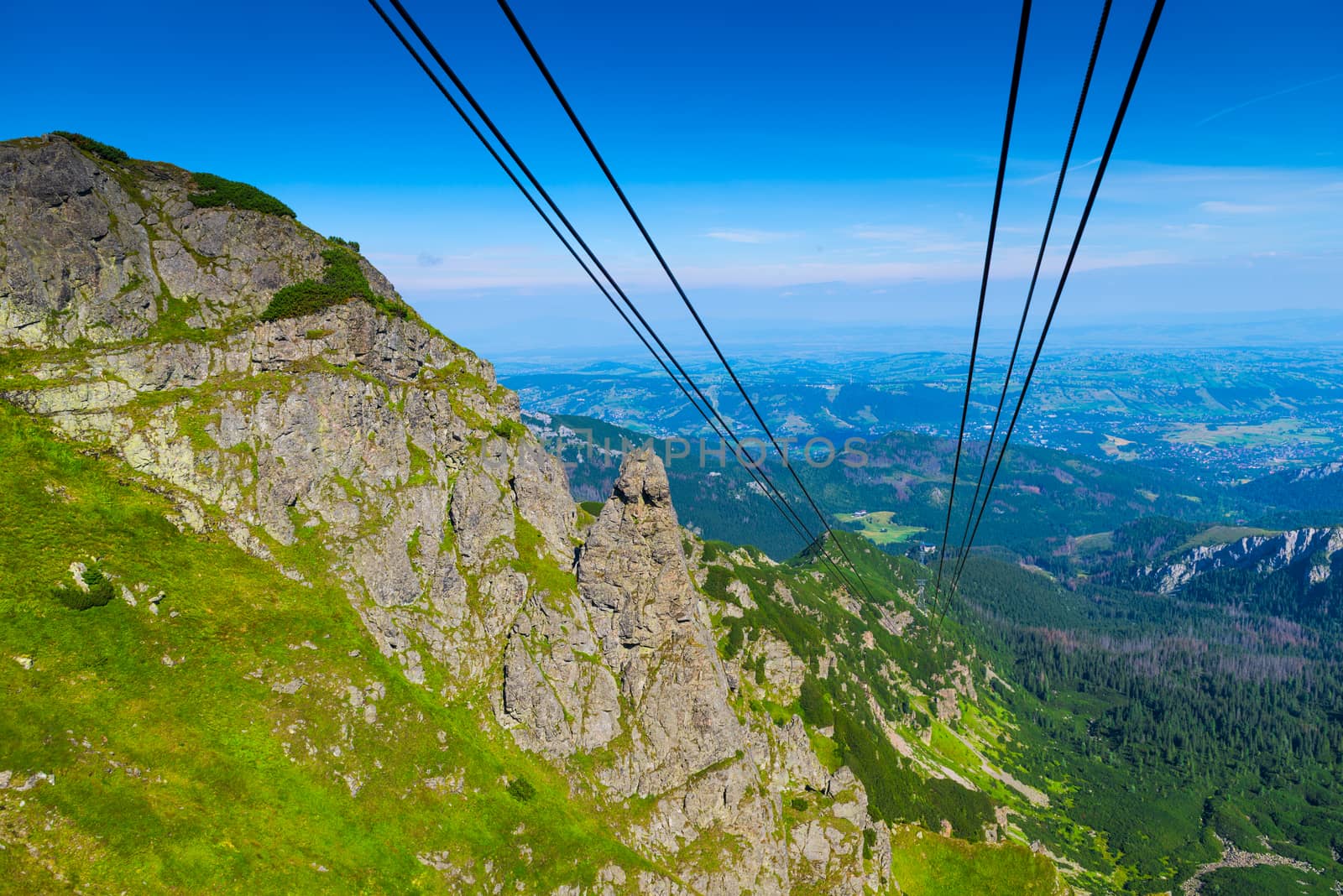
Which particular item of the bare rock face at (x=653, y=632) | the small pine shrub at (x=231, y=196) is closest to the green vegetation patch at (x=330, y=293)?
the small pine shrub at (x=231, y=196)

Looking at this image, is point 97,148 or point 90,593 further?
point 97,148

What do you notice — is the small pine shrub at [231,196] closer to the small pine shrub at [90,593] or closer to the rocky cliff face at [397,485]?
the rocky cliff face at [397,485]

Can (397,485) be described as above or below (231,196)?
below

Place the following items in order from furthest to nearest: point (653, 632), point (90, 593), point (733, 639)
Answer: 1. point (733, 639)
2. point (653, 632)
3. point (90, 593)

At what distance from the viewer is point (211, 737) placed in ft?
176

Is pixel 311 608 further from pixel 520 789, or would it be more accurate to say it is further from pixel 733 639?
pixel 733 639

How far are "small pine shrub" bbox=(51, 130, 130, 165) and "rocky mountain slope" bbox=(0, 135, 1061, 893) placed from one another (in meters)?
0.47

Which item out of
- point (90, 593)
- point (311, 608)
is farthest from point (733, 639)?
point (90, 593)

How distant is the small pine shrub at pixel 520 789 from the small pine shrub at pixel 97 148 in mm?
92030

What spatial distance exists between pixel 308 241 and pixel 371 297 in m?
11.9

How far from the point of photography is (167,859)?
143 feet

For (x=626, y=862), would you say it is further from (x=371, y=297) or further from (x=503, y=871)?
(x=371, y=297)

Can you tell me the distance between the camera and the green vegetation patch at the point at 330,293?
266 feet

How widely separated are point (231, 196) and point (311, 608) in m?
57.5
